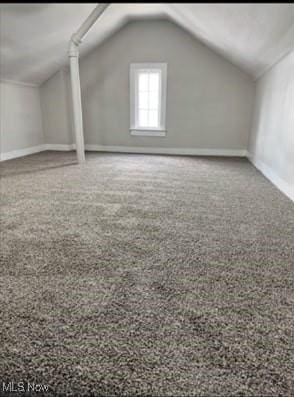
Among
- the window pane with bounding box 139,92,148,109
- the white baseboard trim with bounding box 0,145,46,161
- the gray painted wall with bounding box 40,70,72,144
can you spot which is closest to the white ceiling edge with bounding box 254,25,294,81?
the window pane with bounding box 139,92,148,109

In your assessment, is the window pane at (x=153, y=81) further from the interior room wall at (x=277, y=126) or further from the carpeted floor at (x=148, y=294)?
the carpeted floor at (x=148, y=294)

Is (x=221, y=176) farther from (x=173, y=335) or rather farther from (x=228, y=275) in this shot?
(x=173, y=335)

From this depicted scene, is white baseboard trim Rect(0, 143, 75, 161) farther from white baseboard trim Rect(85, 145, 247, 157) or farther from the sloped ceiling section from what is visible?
the sloped ceiling section

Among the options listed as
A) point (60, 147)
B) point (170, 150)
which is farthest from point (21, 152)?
point (170, 150)

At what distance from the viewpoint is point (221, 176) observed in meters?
3.79

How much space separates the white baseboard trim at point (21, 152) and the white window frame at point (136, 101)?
2016 millimetres

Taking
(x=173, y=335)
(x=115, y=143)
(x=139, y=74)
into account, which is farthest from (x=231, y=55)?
(x=173, y=335)

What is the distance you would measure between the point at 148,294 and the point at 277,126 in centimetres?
303

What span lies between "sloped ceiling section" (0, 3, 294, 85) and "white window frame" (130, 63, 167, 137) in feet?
2.58

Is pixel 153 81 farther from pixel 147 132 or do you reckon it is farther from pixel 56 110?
pixel 56 110

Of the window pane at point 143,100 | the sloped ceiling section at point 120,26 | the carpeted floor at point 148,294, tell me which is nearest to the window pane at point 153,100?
the window pane at point 143,100

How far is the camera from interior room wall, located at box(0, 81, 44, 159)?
189 inches

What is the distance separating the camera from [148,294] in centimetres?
133

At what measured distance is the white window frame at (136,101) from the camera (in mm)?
5371
